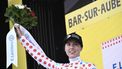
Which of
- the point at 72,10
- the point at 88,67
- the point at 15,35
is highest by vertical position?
the point at 72,10

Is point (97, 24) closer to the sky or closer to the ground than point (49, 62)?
closer to the sky

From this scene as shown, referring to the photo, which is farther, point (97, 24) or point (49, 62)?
A: point (97, 24)

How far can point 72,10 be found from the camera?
433 centimetres

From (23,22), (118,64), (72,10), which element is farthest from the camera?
(72,10)

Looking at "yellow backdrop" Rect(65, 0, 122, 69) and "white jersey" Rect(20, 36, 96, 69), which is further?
"yellow backdrop" Rect(65, 0, 122, 69)

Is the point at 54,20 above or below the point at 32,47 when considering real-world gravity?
above

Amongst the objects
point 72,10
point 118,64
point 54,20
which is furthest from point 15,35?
point 54,20

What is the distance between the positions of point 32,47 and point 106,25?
1000 mm

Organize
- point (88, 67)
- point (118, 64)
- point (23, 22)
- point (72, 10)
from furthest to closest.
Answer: point (72, 10)
point (118, 64)
point (23, 22)
point (88, 67)

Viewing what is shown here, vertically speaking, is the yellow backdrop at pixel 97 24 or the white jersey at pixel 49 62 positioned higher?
the yellow backdrop at pixel 97 24

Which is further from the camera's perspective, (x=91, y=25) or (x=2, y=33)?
(x=2, y=33)

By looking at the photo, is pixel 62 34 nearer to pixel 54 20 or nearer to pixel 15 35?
pixel 54 20

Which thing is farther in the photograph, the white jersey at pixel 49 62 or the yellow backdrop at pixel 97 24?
the yellow backdrop at pixel 97 24

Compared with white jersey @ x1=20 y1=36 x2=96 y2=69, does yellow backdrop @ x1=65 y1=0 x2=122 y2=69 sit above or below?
above
